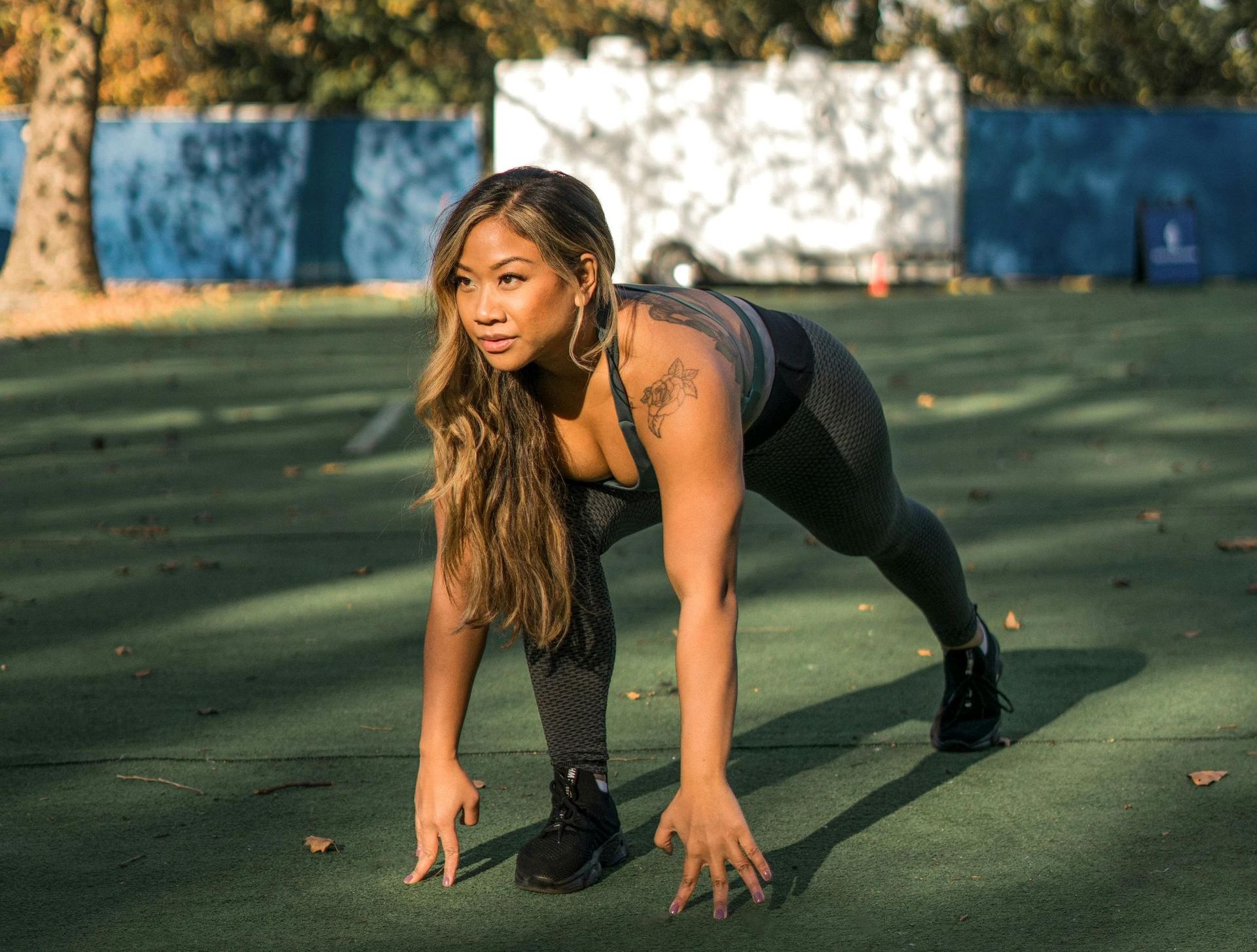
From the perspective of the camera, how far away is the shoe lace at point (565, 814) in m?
3.20

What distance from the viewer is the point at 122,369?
44.8 ft

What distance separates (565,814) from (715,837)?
581 mm

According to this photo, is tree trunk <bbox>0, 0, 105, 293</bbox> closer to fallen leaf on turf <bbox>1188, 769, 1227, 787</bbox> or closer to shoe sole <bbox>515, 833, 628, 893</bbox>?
shoe sole <bbox>515, 833, 628, 893</bbox>

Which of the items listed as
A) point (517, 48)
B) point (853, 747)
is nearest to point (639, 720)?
point (853, 747)

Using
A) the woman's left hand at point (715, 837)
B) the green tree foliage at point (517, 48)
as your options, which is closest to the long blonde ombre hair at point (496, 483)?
the woman's left hand at point (715, 837)

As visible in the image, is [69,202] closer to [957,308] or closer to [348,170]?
[348,170]

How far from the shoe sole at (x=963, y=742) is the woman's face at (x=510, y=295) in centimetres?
167

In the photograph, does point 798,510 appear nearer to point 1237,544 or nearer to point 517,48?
point 1237,544

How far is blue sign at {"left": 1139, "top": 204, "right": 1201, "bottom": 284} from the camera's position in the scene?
22375mm

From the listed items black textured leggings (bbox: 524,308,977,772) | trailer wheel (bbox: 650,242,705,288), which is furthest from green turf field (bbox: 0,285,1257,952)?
trailer wheel (bbox: 650,242,705,288)

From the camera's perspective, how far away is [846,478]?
Answer: 3.51 meters

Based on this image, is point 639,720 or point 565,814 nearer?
point 565,814

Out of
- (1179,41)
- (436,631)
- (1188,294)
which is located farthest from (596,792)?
(1179,41)

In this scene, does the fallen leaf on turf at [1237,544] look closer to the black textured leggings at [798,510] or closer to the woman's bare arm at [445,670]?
the black textured leggings at [798,510]
